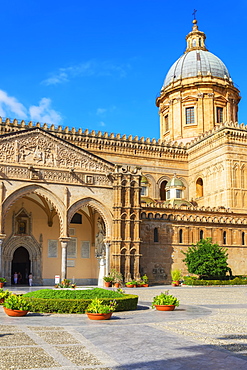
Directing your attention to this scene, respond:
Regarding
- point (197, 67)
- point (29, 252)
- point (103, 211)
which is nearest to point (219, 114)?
point (197, 67)

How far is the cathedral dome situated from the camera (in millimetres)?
58531

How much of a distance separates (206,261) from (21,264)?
14.6m

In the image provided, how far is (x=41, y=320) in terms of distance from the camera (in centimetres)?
1477

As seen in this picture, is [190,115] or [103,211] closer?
[103,211]

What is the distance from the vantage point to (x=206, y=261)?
36688mm

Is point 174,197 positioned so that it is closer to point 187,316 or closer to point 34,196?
point 34,196

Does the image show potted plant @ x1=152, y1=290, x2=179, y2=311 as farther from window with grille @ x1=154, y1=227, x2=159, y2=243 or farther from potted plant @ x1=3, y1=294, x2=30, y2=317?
window with grille @ x1=154, y1=227, x2=159, y2=243

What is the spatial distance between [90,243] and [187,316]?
22.9 m

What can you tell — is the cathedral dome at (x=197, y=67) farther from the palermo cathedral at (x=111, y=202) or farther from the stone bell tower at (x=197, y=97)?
the palermo cathedral at (x=111, y=202)

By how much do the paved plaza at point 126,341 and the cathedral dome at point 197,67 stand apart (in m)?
46.5

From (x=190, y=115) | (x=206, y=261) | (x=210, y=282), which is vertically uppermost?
(x=190, y=115)

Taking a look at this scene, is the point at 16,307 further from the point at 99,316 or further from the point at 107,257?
the point at 107,257

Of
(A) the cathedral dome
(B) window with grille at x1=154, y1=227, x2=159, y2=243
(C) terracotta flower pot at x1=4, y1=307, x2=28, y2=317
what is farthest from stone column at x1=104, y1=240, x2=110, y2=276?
(A) the cathedral dome

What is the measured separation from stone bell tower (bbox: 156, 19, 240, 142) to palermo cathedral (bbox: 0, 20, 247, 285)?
11.6 feet
